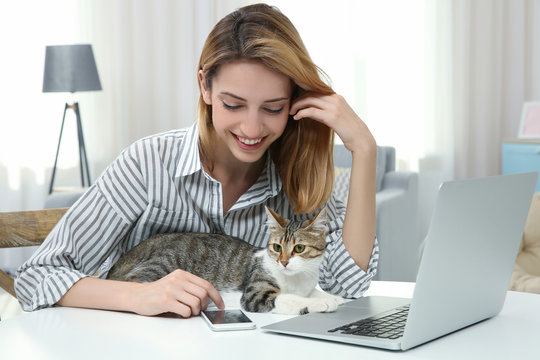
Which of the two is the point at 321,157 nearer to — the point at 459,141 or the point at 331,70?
the point at 331,70

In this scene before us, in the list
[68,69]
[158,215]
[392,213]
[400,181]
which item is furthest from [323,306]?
[68,69]

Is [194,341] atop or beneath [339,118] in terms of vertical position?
beneath

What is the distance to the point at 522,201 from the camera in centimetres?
93

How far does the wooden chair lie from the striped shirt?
190 mm

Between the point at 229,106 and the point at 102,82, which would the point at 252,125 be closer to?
the point at 229,106

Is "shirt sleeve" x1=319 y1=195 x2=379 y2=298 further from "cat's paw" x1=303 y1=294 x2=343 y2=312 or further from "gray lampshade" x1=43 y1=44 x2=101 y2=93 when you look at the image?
"gray lampshade" x1=43 y1=44 x2=101 y2=93

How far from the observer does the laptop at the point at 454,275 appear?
0.77m

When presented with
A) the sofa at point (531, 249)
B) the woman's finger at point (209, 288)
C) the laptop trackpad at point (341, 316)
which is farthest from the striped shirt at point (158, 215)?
the sofa at point (531, 249)

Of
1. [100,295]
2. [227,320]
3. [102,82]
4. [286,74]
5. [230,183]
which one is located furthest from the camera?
[102,82]

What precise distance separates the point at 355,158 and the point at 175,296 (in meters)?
0.45

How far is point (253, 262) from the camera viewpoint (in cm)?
126

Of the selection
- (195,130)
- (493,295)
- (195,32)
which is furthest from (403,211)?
(493,295)

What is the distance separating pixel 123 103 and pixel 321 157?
11.2 feet

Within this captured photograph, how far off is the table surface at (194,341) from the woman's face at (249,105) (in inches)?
13.4
